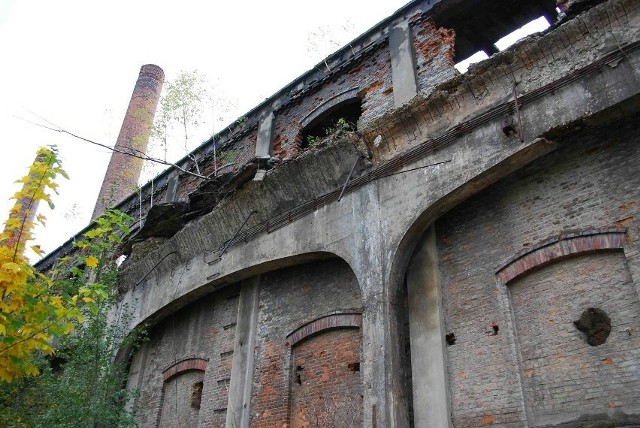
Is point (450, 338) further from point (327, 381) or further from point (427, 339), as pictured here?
point (327, 381)

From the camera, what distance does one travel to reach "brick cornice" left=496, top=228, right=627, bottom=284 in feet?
18.8

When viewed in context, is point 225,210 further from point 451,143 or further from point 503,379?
point 503,379

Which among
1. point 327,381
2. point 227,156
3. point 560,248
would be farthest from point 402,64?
point 327,381

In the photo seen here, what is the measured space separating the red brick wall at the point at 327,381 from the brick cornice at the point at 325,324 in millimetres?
92

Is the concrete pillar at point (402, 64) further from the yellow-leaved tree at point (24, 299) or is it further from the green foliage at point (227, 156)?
the yellow-leaved tree at point (24, 299)

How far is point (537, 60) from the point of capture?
6422mm

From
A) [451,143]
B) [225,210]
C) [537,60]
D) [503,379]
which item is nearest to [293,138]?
[225,210]

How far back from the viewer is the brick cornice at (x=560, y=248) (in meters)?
5.74

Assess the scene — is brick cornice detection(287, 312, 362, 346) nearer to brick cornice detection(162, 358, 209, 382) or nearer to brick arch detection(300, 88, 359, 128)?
brick cornice detection(162, 358, 209, 382)

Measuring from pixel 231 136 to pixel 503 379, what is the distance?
26.8 ft

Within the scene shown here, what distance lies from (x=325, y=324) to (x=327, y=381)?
2.71ft

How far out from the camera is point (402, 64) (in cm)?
866

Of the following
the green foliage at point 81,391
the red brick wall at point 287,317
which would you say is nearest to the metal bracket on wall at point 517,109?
the red brick wall at point 287,317

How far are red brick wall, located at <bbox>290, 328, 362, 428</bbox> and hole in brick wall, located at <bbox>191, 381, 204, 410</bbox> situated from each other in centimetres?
256
